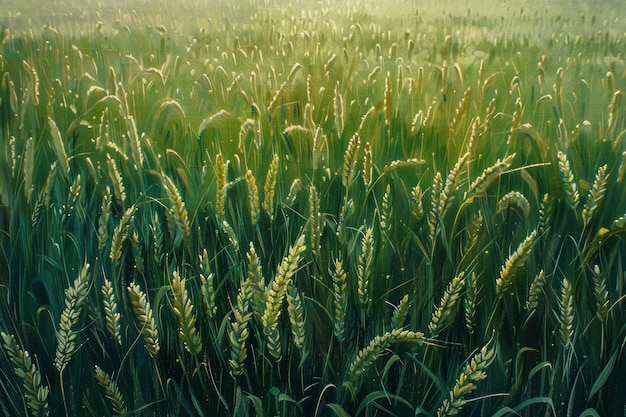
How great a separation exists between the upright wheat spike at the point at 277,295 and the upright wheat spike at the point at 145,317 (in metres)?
0.23

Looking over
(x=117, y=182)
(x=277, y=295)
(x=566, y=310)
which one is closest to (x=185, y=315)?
(x=277, y=295)

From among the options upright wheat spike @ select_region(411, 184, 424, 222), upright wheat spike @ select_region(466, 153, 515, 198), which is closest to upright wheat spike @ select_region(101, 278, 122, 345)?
upright wheat spike @ select_region(411, 184, 424, 222)

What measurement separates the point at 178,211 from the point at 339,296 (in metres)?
0.35

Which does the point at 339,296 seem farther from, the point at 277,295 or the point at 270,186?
the point at 270,186

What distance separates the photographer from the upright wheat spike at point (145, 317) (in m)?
1.14

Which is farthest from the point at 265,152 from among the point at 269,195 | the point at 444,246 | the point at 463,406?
the point at 463,406

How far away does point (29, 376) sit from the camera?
1204mm

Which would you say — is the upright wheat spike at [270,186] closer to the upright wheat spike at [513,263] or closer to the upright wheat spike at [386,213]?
the upright wheat spike at [386,213]

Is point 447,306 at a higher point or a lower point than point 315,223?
lower

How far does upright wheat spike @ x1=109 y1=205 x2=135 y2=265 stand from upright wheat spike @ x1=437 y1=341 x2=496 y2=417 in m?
0.70

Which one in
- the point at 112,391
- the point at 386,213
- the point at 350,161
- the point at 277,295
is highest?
the point at 350,161

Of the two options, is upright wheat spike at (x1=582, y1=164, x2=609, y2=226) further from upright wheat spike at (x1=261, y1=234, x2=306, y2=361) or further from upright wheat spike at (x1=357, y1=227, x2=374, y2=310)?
upright wheat spike at (x1=261, y1=234, x2=306, y2=361)

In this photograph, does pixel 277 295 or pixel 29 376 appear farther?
pixel 29 376

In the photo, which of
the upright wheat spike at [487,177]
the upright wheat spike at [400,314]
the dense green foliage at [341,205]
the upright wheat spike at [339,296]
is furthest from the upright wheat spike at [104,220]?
the upright wheat spike at [487,177]
